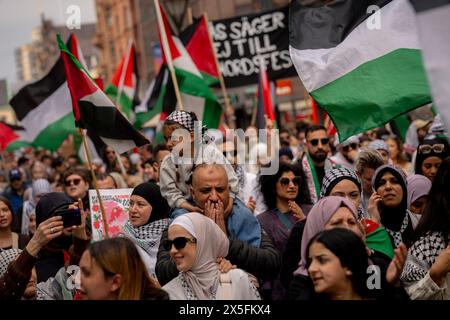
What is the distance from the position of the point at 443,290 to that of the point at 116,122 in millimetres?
3602

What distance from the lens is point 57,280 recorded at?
698 cm

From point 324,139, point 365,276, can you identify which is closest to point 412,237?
point 365,276

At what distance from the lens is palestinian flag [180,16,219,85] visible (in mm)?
14273

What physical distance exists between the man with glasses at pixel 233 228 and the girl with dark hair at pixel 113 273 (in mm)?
1075

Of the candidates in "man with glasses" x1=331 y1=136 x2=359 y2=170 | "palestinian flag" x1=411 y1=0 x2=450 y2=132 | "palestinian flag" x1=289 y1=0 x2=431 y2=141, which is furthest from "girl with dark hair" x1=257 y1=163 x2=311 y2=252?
"palestinian flag" x1=411 y1=0 x2=450 y2=132

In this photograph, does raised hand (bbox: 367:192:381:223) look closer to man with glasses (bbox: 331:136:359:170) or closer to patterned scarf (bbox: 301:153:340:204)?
patterned scarf (bbox: 301:153:340:204)

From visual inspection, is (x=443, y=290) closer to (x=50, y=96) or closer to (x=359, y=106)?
(x=359, y=106)

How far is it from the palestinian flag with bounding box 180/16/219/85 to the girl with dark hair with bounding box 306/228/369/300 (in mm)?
9416

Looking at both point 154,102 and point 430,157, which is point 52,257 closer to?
point 430,157

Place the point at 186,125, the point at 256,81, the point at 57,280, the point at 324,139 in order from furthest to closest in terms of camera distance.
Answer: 1. the point at 256,81
2. the point at 324,139
3. the point at 186,125
4. the point at 57,280

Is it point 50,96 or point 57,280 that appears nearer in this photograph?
point 57,280

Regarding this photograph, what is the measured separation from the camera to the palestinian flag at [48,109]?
1277cm

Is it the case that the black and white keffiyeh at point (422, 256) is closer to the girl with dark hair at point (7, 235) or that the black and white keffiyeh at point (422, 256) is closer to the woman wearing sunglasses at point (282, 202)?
the woman wearing sunglasses at point (282, 202)
